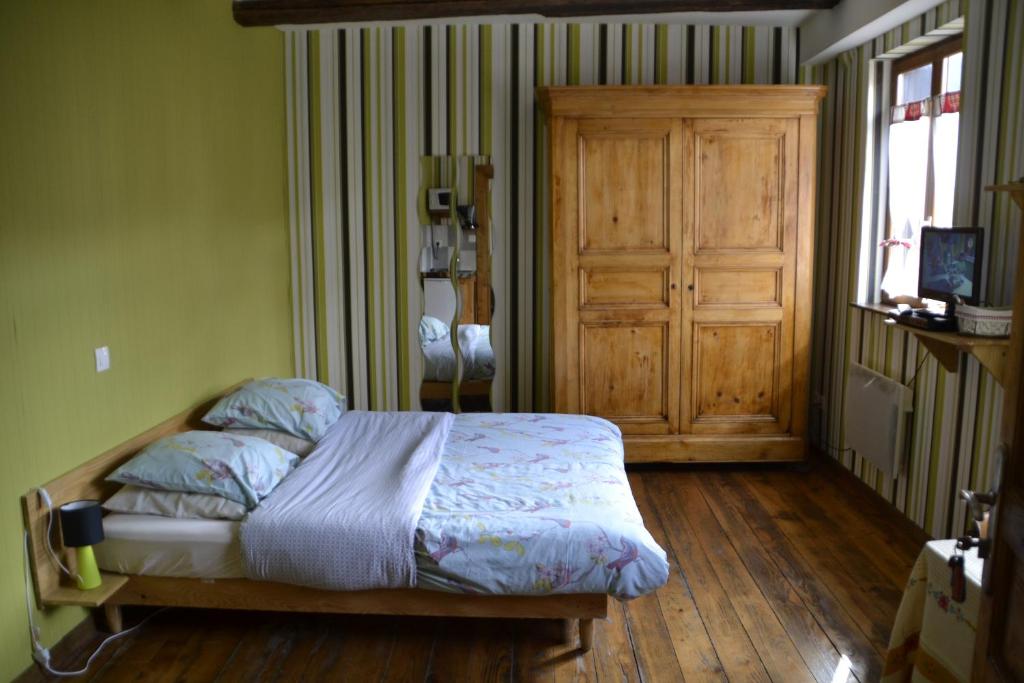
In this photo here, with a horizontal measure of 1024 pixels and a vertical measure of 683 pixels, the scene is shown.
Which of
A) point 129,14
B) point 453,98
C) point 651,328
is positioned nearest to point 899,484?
point 651,328

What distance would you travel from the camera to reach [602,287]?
4336 mm

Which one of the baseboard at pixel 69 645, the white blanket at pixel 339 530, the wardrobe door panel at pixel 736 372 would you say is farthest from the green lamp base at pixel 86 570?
the wardrobe door panel at pixel 736 372

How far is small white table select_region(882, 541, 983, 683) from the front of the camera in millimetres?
1854

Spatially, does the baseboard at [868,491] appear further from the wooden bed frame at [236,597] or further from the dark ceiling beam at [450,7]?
the dark ceiling beam at [450,7]

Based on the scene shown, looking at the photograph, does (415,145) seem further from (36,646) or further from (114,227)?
(36,646)

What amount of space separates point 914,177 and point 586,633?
104 inches

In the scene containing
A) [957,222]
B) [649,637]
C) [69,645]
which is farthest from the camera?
[957,222]

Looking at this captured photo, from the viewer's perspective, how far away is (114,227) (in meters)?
2.97

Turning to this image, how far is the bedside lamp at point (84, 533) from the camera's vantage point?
256 cm

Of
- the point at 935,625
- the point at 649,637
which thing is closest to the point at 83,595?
the point at 649,637

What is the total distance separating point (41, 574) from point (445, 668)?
128cm

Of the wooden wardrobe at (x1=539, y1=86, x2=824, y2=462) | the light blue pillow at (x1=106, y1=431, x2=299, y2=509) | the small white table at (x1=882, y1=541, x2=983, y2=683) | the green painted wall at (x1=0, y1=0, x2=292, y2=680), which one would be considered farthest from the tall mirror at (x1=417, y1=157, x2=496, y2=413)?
the small white table at (x1=882, y1=541, x2=983, y2=683)

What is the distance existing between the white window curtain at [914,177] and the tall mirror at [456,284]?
2093 millimetres

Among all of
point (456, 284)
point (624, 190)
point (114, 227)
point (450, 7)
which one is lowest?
point (456, 284)
